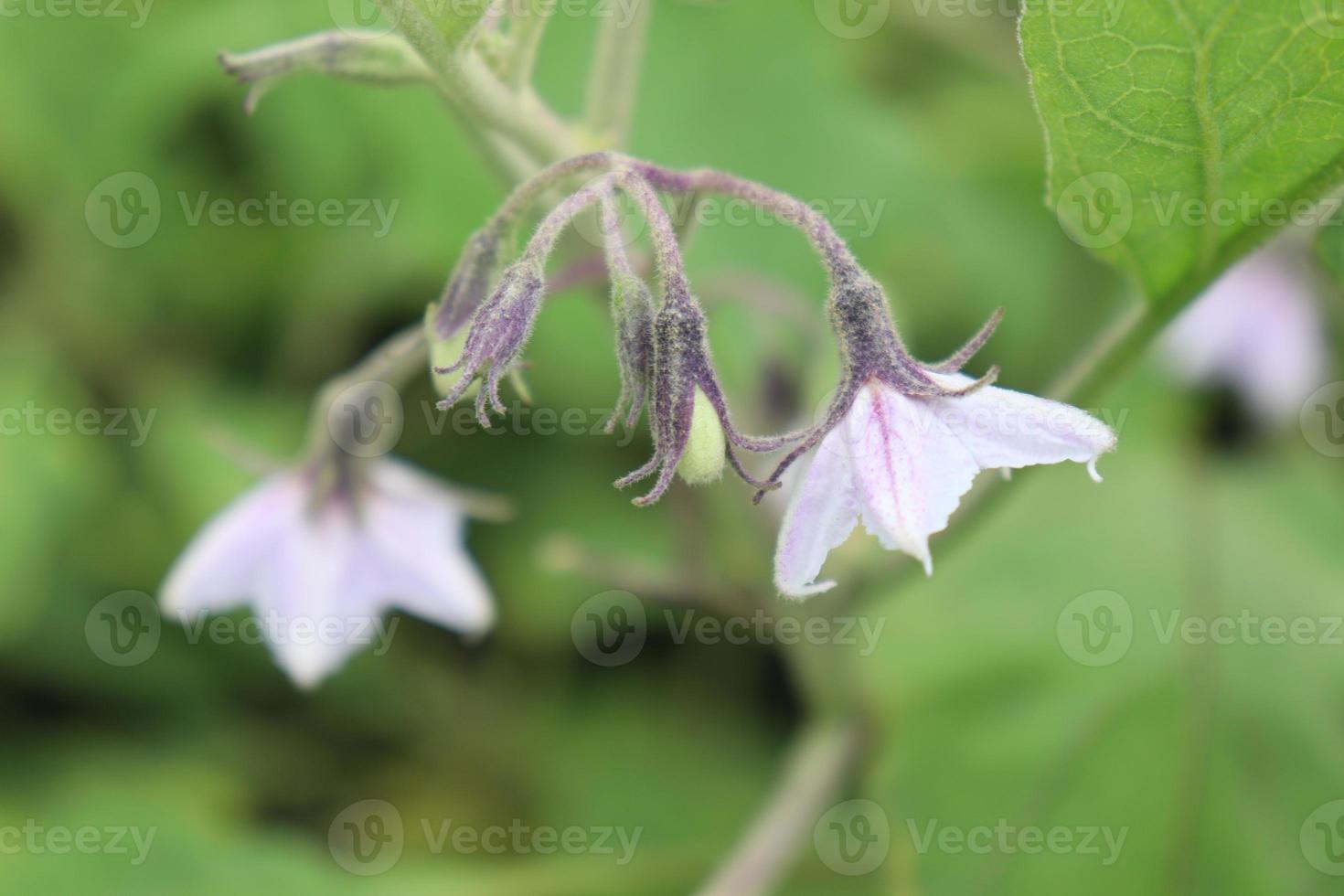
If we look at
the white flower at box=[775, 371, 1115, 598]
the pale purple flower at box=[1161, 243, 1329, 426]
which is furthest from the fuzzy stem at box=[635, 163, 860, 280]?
the pale purple flower at box=[1161, 243, 1329, 426]

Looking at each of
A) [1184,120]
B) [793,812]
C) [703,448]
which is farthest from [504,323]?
[793,812]

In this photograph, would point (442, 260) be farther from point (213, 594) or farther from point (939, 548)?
point (939, 548)

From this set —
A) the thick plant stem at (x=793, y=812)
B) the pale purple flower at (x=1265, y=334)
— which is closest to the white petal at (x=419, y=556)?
the thick plant stem at (x=793, y=812)

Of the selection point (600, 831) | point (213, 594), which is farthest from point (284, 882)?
point (213, 594)

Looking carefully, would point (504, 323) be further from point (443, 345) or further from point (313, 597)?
point (313, 597)

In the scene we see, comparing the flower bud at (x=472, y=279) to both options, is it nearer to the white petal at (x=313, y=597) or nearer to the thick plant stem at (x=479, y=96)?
the thick plant stem at (x=479, y=96)
